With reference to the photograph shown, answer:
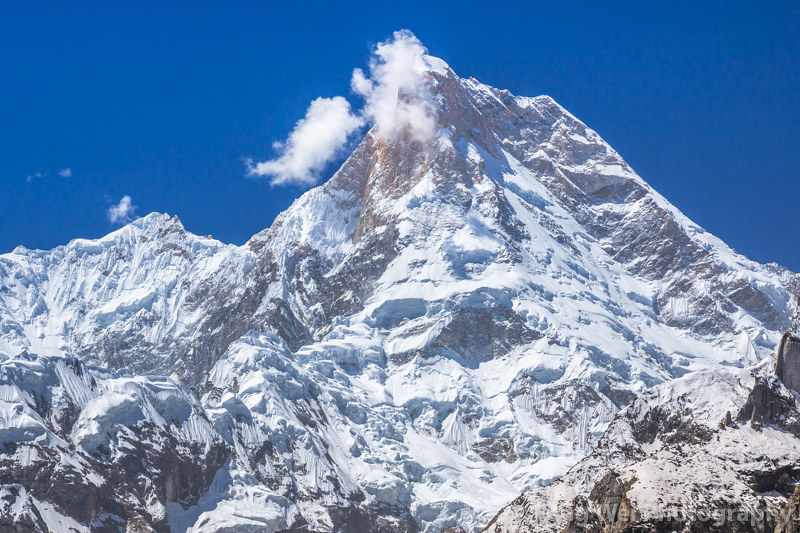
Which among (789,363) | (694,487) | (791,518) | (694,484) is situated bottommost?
(791,518)

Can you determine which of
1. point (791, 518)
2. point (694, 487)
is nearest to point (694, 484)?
point (694, 487)

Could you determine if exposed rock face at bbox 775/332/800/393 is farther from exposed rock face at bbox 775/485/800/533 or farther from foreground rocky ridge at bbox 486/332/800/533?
exposed rock face at bbox 775/485/800/533

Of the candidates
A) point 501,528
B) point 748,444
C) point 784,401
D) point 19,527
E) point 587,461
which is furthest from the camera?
point 19,527

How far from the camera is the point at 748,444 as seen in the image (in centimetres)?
8031

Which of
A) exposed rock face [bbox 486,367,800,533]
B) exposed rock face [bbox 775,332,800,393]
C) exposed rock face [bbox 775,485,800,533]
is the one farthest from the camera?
exposed rock face [bbox 775,332,800,393]

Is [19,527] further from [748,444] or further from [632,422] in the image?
[748,444]

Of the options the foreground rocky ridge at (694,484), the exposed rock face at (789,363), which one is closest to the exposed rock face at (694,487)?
the foreground rocky ridge at (694,484)

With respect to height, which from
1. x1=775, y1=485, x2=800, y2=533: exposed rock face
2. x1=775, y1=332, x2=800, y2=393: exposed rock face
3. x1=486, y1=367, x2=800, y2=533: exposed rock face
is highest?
x1=775, y1=332, x2=800, y2=393: exposed rock face

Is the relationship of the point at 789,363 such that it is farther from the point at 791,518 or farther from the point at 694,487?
the point at 791,518

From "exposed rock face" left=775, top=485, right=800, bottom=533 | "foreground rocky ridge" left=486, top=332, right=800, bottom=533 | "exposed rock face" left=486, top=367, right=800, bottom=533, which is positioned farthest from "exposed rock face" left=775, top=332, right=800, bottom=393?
"exposed rock face" left=775, top=485, right=800, bottom=533

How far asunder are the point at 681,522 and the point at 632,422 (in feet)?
208

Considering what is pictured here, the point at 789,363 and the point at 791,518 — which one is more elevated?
the point at 789,363

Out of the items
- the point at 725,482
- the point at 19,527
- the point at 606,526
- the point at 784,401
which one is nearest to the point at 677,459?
the point at 725,482

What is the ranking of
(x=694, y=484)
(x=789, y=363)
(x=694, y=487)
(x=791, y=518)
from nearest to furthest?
(x=791, y=518) < (x=694, y=487) < (x=694, y=484) < (x=789, y=363)
